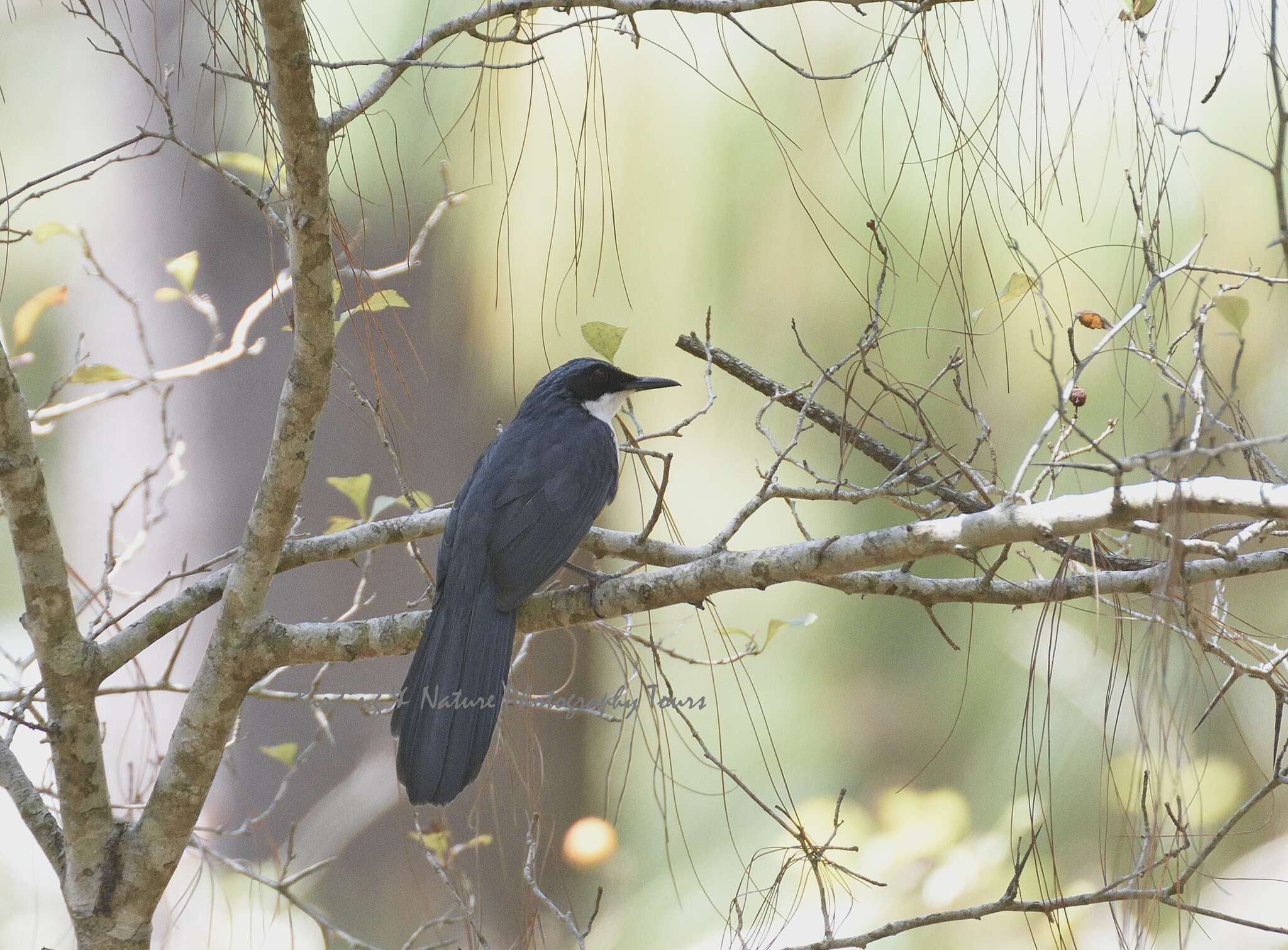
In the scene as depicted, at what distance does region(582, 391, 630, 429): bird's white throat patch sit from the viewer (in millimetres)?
2969

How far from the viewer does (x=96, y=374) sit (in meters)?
2.37

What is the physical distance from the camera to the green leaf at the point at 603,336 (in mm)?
1785

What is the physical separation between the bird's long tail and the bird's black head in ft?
2.68

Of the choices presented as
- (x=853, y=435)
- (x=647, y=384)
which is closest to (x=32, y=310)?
(x=647, y=384)

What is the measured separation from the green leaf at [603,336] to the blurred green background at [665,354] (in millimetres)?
1913

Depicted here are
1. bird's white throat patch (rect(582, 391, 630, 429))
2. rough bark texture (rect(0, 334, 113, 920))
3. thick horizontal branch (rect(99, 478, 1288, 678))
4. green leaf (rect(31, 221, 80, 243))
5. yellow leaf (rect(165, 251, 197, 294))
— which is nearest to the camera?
thick horizontal branch (rect(99, 478, 1288, 678))

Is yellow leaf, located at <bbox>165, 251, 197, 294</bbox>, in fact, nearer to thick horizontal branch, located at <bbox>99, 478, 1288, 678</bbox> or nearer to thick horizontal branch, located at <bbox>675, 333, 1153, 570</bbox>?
thick horizontal branch, located at <bbox>99, 478, 1288, 678</bbox>

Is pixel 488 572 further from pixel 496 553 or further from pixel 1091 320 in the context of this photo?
pixel 1091 320

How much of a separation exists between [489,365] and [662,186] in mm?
1026

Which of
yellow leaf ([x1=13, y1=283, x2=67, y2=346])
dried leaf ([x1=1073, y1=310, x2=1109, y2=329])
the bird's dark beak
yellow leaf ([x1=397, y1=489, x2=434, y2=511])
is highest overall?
yellow leaf ([x1=13, y1=283, x2=67, y2=346])

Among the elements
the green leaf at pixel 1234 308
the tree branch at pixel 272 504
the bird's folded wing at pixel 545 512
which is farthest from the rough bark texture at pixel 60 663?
the green leaf at pixel 1234 308

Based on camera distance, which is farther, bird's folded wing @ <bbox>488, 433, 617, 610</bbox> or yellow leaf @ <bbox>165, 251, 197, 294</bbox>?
yellow leaf @ <bbox>165, 251, 197, 294</bbox>

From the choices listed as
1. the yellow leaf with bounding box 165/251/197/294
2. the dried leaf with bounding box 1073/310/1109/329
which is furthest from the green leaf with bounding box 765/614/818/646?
the yellow leaf with bounding box 165/251/197/294

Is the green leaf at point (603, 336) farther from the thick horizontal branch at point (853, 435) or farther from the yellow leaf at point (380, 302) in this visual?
the yellow leaf at point (380, 302)
